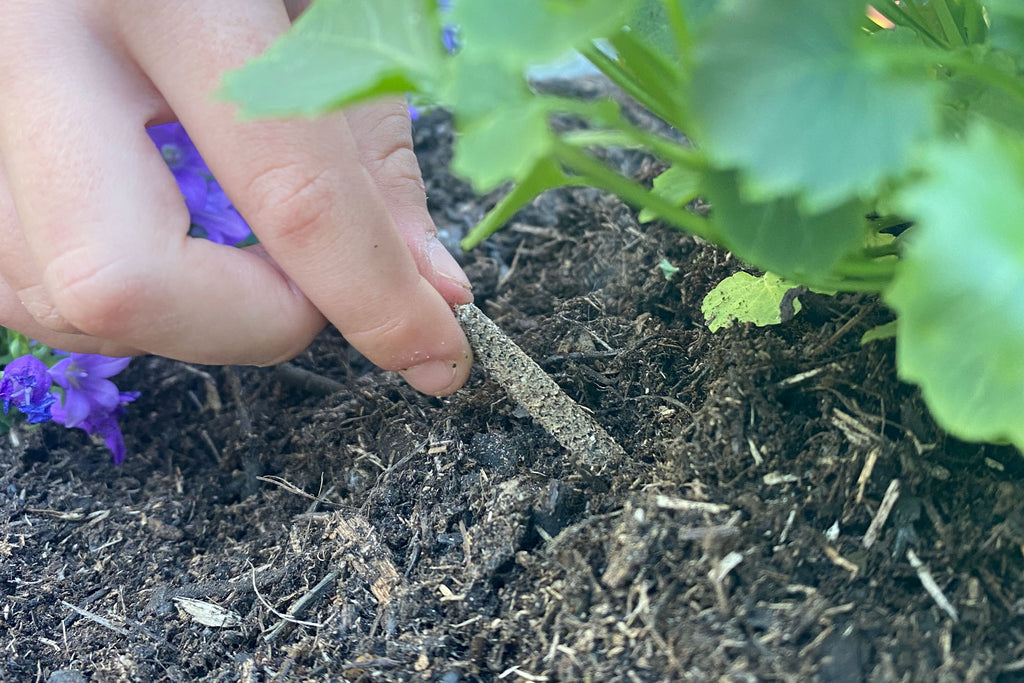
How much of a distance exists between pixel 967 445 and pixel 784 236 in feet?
1.10

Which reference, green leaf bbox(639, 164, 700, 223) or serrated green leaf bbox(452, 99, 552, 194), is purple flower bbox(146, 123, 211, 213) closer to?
green leaf bbox(639, 164, 700, 223)

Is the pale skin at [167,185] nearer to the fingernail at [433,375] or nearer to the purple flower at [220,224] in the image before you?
the fingernail at [433,375]

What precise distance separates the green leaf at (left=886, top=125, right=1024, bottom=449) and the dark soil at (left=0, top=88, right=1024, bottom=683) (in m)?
0.22

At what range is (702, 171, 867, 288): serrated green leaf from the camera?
2.15ft

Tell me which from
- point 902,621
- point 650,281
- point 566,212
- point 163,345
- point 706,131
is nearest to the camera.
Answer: point 706,131

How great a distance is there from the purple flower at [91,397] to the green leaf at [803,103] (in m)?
1.02

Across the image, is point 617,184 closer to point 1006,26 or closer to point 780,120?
point 780,120

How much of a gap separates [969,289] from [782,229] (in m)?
0.16

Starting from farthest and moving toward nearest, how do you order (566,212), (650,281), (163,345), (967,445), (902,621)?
(566,212) → (650,281) → (163,345) → (967,445) → (902,621)

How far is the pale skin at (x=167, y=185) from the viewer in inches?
33.5

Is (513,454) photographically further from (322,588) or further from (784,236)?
(784,236)

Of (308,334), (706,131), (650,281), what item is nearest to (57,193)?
(308,334)

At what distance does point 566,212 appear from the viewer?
157 cm

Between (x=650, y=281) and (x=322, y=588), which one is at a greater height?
(x=650, y=281)
